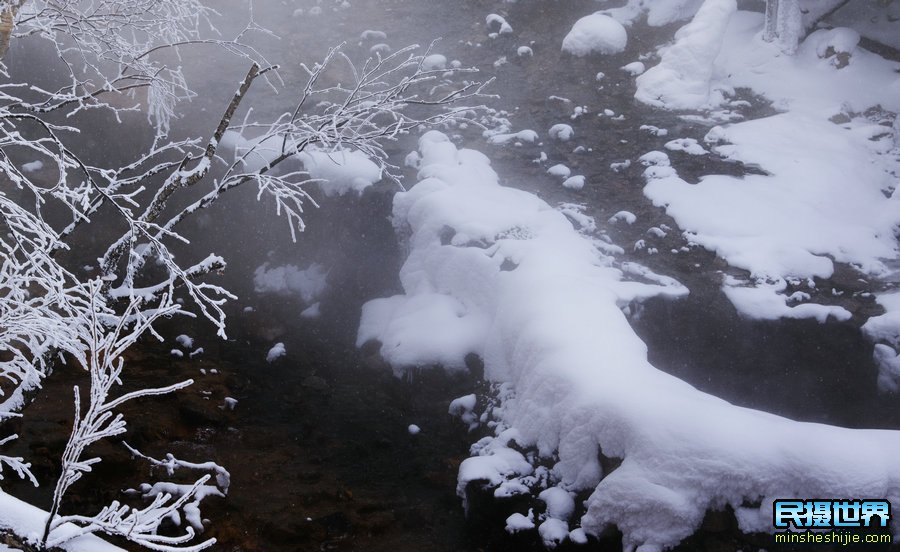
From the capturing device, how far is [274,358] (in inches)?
303

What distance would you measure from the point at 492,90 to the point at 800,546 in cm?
934

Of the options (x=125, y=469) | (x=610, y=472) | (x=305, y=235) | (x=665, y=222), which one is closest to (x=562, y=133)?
(x=665, y=222)

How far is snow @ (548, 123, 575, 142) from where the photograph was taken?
391 inches

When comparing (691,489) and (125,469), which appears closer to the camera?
(691,489)

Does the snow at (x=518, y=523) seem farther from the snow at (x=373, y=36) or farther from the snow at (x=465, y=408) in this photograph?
the snow at (x=373, y=36)

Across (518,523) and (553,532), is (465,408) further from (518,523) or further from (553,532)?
(553,532)

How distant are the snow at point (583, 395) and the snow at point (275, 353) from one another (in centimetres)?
113

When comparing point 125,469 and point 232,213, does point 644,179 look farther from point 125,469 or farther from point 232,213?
point 125,469

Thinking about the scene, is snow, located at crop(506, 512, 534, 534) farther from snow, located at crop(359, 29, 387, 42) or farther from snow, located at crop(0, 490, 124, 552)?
snow, located at crop(359, 29, 387, 42)

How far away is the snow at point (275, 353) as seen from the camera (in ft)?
25.2

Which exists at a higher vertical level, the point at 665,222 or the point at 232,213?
the point at 232,213

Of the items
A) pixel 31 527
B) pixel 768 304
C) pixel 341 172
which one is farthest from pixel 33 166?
pixel 768 304

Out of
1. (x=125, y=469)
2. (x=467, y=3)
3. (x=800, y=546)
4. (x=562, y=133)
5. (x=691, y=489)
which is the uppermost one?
(x=467, y=3)

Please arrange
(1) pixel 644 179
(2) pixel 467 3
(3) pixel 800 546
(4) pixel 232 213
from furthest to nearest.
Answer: (2) pixel 467 3
(4) pixel 232 213
(1) pixel 644 179
(3) pixel 800 546
